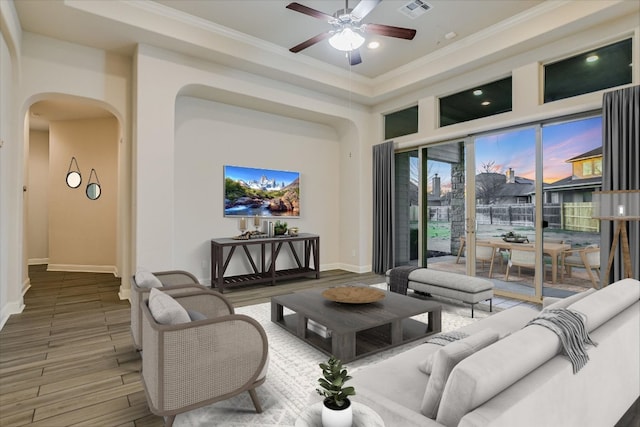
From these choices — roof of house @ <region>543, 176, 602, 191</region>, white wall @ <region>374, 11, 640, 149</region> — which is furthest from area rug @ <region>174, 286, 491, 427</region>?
white wall @ <region>374, 11, 640, 149</region>

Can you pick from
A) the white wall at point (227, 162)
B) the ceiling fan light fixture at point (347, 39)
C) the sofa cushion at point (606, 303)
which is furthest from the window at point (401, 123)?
the sofa cushion at point (606, 303)

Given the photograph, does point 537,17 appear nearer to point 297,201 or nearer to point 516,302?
point 516,302

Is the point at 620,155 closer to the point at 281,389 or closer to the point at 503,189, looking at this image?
the point at 503,189

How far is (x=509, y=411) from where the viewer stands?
1.05 metres

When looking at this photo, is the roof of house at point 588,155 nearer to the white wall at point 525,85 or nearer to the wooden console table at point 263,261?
the white wall at point 525,85

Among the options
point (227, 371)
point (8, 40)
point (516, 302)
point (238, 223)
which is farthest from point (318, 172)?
point (227, 371)

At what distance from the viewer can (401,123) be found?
6465 millimetres

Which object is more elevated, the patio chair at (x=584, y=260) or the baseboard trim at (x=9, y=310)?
the patio chair at (x=584, y=260)

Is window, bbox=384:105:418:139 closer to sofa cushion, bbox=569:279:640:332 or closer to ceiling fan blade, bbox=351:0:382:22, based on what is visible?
ceiling fan blade, bbox=351:0:382:22

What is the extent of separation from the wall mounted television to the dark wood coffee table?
273 cm

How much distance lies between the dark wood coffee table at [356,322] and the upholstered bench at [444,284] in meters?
0.84

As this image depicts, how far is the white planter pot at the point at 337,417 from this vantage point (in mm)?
981

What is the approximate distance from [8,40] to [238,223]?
3586mm

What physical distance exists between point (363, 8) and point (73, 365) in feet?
13.0
